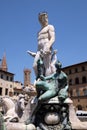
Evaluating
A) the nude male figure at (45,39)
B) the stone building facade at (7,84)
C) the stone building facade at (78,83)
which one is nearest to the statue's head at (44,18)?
the nude male figure at (45,39)

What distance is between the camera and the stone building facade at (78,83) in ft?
216

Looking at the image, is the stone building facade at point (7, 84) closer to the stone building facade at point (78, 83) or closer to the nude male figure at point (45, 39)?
the stone building facade at point (78, 83)

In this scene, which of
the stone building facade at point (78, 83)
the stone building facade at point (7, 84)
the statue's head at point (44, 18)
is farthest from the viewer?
the stone building facade at point (7, 84)

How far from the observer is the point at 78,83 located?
7006cm

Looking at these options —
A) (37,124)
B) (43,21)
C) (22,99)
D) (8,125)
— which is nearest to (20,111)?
(22,99)

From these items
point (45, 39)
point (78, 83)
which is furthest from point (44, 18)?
point (78, 83)

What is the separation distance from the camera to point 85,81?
2677 inches

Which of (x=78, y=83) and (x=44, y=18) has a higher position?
(x=78, y=83)

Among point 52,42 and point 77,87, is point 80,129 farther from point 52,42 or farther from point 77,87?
point 77,87

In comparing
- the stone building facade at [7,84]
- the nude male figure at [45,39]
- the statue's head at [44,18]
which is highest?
the stone building facade at [7,84]

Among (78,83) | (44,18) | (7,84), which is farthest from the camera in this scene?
(7,84)

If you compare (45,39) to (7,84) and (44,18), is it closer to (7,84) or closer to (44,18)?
(44,18)

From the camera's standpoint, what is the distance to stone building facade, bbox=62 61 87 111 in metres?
65.8

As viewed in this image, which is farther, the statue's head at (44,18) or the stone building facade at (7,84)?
the stone building facade at (7,84)
